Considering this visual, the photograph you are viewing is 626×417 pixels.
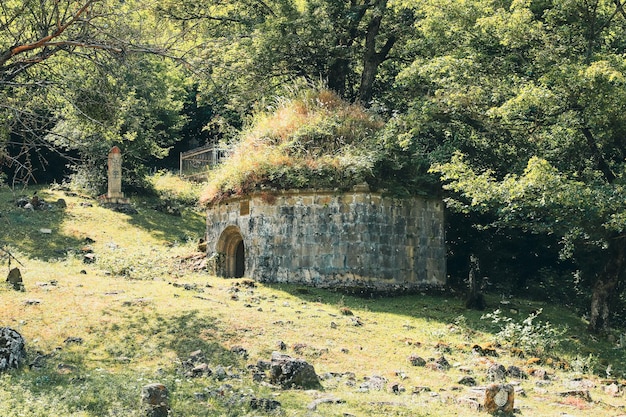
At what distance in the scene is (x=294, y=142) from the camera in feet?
60.9

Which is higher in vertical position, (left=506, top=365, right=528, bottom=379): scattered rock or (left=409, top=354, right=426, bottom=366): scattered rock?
(left=409, top=354, right=426, bottom=366): scattered rock

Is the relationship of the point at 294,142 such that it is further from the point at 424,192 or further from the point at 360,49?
the point at 360,49

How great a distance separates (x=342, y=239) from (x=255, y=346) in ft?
20.8

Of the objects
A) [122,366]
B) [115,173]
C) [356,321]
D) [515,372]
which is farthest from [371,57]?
[122,366]

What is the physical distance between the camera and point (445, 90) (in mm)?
17125

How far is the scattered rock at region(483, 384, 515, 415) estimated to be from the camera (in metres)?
8.93

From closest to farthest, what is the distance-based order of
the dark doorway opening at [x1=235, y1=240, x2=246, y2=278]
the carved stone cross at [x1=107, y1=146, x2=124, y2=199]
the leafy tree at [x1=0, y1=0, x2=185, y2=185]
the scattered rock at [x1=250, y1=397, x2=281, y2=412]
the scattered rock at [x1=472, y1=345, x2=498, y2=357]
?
the scattered rock at [x1=250, y1=397, x2=281, y2=412]
the leafy tree at [x1=0, y1=0, x2=185, y2=185]
the scattered rock at [x1=472, y1=345, x2=498, y2=357]
the dark doorway opening at [x1=235, y1=240, x2=246, y2=278]
the carved stone cross at [x1=107, y1=146, x2=124, y2=199]

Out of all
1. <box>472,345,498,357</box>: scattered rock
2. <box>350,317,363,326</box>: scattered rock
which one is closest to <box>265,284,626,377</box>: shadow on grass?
<box>472,345,498,357</box>: scattered rock

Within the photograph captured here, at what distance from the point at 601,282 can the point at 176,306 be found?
8868mm

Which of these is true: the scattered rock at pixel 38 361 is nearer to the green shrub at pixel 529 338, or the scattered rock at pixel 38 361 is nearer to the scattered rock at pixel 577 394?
the scattered rock at pixel 577 394

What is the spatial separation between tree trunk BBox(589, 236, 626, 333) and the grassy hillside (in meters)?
0.48

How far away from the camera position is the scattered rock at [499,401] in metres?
8.93

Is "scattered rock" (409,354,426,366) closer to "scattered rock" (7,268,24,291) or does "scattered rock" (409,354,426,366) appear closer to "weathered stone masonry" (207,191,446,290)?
"weathered stone masonry" (207,191,446,290)

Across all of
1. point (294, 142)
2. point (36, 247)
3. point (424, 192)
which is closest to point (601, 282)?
point (424, 192)
